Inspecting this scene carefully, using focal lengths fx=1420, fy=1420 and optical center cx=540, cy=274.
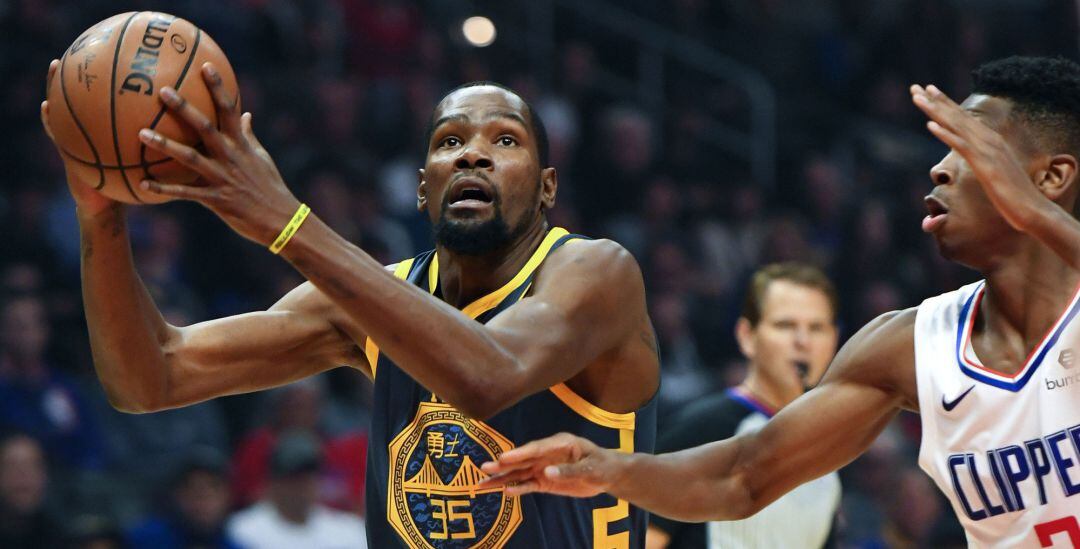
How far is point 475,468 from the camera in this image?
140 inches

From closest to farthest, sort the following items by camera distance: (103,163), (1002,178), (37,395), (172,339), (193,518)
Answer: (1002,178)
(103,163)
(172,339)
(193,518)
(37,395)

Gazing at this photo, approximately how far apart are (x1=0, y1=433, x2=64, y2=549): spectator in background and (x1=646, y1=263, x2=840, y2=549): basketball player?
3.35 meters

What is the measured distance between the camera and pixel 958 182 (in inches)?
136

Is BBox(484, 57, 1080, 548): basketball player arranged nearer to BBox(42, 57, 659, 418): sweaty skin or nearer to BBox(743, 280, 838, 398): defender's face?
BBox(42, 57, 659, 418): sweaty skin

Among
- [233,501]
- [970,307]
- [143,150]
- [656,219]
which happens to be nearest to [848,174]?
[656,219]

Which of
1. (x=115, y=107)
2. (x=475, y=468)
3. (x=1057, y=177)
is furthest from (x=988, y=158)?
(x=115, y=107)

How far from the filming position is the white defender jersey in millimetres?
3270

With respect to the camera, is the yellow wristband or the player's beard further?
the player's beard

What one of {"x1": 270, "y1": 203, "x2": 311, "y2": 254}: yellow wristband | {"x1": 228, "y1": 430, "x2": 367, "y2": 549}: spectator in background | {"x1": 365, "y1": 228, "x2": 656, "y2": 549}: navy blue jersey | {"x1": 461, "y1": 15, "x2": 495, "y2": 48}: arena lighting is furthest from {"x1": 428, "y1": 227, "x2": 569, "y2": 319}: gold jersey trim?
{"x1": 461, "y1": 15, "x2": 495, "y2": 48}: arena lighting

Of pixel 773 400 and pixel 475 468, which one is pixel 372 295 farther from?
pixel 773 400

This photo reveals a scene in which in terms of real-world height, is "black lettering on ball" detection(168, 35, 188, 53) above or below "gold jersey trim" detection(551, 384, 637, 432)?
above

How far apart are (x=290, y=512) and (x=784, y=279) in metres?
3.17

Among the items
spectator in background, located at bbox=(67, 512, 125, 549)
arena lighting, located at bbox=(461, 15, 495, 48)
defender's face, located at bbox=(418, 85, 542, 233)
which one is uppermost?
arena lighting, located at bbox=(461, 15, 495, 48)

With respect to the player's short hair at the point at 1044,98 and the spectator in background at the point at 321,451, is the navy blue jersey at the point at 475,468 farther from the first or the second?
the spectator in background at the point at 321,451
